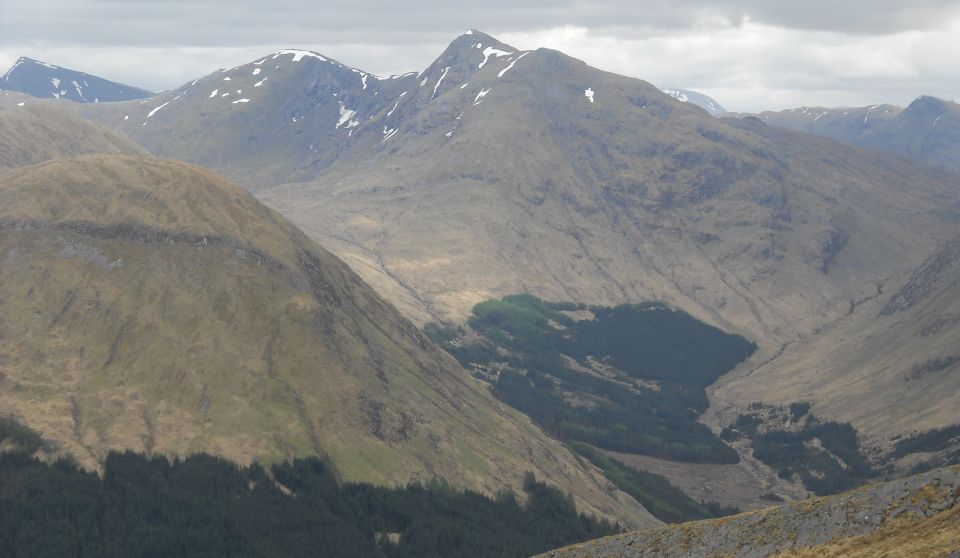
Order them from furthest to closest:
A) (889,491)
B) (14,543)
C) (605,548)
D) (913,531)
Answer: (14,543), (605,548), (889,491), (913,531)

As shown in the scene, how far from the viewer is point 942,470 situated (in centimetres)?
7444

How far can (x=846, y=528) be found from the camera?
75625 millimetres

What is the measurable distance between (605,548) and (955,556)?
37108mm

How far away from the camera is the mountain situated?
228 ft

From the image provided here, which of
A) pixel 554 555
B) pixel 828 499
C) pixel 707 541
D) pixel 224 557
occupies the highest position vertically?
pixel 828 499

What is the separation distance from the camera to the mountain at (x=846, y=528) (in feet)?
228

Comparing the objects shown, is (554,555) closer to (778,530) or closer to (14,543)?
(778,530)

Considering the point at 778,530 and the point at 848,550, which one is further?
the point at 778,530

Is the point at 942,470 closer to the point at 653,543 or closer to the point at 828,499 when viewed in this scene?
the point at 828,499

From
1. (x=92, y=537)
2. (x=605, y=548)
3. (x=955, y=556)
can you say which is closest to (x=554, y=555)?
(x=605, y=548)

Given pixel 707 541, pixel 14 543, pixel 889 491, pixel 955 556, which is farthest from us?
pixel 14 543

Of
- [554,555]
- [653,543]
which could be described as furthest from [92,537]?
[653,543]

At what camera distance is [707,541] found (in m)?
84.9

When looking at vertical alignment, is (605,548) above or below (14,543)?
above
